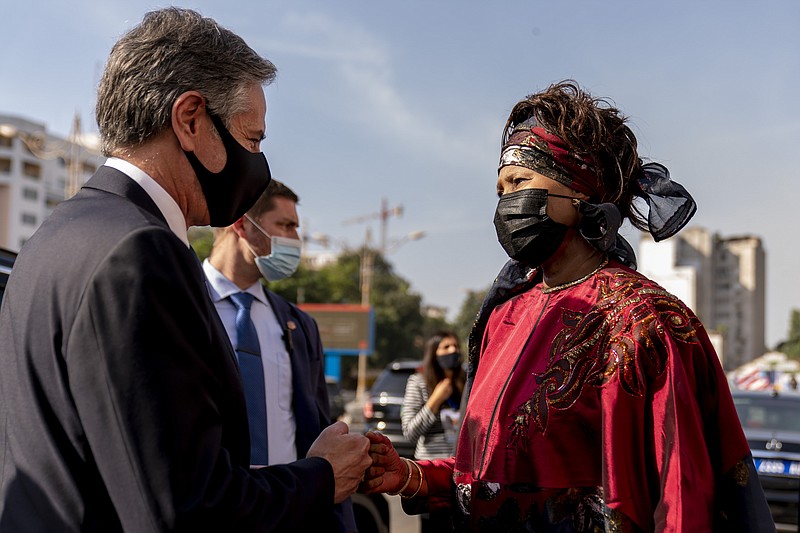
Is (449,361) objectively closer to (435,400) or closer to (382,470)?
(435,400)

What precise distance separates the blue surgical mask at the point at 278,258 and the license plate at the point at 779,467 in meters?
5.52

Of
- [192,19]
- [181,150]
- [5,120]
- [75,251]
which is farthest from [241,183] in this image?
[5,120]

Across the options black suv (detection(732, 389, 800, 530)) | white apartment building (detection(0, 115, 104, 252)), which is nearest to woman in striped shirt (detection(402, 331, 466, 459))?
black suv (detection(732, 389, 800, 530))

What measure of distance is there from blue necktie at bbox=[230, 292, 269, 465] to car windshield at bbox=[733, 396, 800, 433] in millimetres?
6943

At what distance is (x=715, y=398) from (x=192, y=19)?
1654mm

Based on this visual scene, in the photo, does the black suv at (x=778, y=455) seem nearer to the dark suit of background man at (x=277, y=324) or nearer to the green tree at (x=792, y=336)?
the dark suit of background man at (x=277, y=324)

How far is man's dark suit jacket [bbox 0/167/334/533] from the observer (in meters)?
1.52

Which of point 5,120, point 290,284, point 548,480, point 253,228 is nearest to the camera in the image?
point 548,480

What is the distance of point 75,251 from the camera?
5.31 ft

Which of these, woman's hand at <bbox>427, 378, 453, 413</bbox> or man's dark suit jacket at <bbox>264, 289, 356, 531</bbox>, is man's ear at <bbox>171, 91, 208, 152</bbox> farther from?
→ woman's hand at <bbox>427, 378, 453, 413</bbox>

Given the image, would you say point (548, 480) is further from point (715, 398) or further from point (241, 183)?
point (241, 183)

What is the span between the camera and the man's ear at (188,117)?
6.25 feet

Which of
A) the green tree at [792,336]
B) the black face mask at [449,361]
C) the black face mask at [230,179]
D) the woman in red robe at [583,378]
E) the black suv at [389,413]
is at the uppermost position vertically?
the black face mask at [230,179]

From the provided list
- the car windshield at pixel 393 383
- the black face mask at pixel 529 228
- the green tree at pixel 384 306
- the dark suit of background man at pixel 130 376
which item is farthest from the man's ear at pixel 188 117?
the green tree at pixel 384 306
